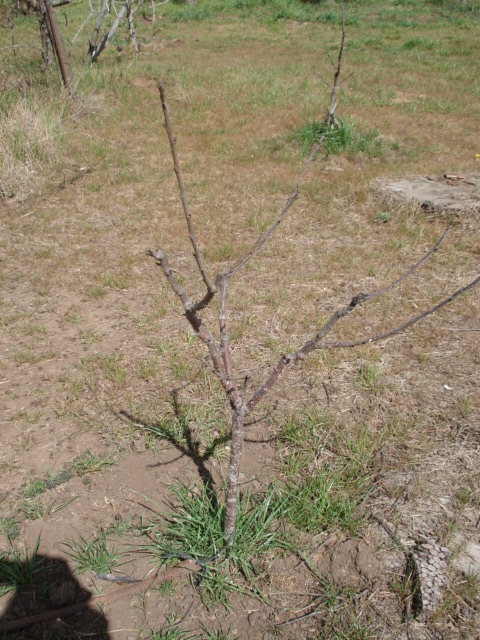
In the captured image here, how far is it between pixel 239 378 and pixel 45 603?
5.03 ft

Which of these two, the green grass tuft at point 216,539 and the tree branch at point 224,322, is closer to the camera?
the tree branch at point 224,322

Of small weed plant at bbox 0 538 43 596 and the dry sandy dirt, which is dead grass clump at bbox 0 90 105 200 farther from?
small weed plant at bbox 0 538 43 596

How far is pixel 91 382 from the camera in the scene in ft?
10.2

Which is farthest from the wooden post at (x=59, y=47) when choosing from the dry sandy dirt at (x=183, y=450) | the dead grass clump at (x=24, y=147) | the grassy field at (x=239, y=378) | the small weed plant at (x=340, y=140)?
the dry sandy dirt at (x=183, y=450)

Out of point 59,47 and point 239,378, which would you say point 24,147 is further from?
point 239,378

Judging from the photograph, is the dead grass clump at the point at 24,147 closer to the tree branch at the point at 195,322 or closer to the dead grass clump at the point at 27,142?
the dead grass clump at the point at 27,142

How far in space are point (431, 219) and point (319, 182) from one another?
1377mm

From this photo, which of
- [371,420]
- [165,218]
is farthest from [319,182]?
[371,420]

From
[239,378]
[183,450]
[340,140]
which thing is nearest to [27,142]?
[340,140]

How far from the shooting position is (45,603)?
6.61ft

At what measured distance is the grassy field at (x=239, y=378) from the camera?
2061mm

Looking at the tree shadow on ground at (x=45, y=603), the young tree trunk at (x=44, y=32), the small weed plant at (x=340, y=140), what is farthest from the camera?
the young tree trunk at (x=44, y=32)

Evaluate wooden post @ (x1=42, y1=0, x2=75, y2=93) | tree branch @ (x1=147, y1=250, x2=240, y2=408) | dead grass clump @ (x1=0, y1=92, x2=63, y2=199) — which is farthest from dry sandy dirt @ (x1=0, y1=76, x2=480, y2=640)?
wooden post @ (x1=42, y1=0, x2=75, y2=93)

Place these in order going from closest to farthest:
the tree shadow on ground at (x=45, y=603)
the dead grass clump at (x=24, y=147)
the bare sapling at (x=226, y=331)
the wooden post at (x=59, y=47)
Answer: the bare sapling at (x=226, y=331) → the tree shadow on ground at (x=45, y=603) → the dead grass clump at (x=24, y=147) → the wooden post at (x=59, y=47)
